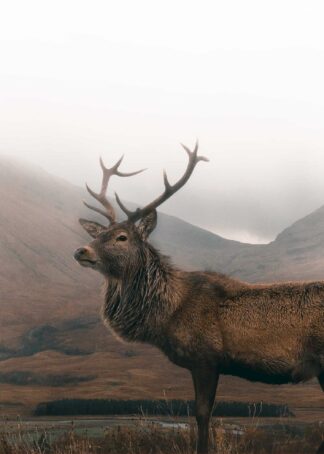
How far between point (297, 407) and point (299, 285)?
27400mm

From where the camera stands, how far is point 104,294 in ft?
40.1

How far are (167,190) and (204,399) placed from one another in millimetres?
3901

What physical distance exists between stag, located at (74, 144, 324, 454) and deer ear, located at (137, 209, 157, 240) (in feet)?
0.06

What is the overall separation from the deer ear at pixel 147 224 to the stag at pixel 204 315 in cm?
2

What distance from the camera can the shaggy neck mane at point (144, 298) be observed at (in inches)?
449

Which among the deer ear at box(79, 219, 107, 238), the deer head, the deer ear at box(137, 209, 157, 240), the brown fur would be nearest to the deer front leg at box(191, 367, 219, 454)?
the brown fur

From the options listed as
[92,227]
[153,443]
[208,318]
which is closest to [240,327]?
[208,318]

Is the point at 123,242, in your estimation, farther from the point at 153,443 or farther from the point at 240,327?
the point at 153,443

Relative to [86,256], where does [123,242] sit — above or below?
above

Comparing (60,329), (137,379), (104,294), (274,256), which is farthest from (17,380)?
(274,256)

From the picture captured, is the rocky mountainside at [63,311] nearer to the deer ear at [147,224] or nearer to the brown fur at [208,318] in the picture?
the deer ear at [147,224]

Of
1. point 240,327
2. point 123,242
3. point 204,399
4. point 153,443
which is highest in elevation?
point 123,242

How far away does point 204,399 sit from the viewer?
10.4 m

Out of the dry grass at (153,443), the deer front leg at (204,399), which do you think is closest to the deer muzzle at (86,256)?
the deer front leg at (204,399)
